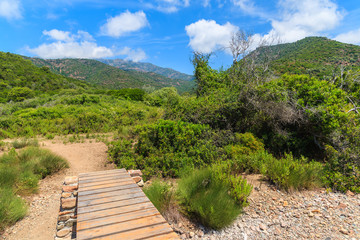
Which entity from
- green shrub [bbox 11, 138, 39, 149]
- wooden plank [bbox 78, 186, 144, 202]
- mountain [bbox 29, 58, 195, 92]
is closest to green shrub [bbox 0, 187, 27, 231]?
wooden plank [bbox 78, 186, 144, 202]

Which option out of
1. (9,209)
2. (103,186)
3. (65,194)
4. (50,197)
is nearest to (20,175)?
(50,197)

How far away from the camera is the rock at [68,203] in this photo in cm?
371

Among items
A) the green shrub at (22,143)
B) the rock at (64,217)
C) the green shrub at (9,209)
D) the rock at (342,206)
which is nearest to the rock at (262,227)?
the rock at (342,206)

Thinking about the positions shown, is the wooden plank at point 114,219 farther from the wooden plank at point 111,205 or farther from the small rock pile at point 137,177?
the small rock pile at point 137,177

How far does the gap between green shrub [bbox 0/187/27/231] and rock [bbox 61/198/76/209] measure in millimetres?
938

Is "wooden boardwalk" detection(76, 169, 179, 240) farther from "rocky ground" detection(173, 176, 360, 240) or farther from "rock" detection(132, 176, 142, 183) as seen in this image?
"rocky ground" detection(173, 176, 360, 240)

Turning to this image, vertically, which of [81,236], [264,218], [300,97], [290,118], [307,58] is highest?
[307,58]

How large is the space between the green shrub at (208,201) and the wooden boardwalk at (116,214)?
987 mm

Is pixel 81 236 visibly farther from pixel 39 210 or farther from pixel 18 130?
pixel 18 130

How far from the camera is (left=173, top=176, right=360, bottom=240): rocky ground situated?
10.0ft

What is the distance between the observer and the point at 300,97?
258 inches

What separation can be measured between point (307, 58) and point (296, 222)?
39.7 meters

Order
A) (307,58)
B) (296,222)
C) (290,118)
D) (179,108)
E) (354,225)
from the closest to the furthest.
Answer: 1. (354,225)
2. (296,222)
3. (290,118)
4. (179,108)
5. (307,58)

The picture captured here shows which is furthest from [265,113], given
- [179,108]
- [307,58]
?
[307,58]
